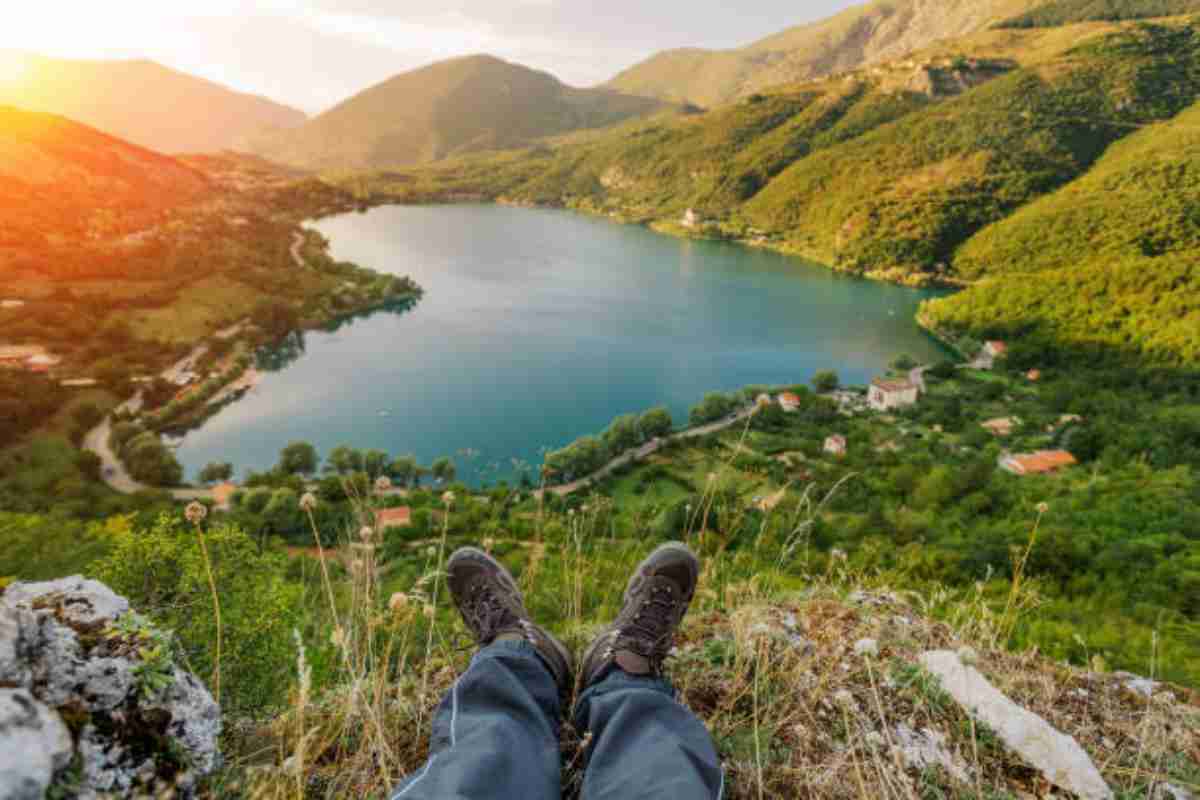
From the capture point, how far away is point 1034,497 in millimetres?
16969

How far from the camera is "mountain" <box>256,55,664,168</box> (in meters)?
164

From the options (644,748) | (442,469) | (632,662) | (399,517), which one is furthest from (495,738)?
(442,469)

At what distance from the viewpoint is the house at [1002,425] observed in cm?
2595

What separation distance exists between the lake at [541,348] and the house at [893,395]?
5.17 m

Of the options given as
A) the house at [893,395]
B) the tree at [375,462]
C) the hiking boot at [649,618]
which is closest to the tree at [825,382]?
the house at [893,395]

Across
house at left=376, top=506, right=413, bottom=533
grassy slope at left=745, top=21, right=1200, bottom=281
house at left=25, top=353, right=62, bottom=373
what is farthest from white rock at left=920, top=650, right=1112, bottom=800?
grassy slope at left=745, top=21, right=1200, bottom=281

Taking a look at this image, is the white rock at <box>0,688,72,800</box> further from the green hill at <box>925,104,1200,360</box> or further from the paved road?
the green hill at <box>925,104,1200,360</box>

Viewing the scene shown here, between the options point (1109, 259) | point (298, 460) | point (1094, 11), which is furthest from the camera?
point (1094, 11)

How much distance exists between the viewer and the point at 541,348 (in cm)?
3800

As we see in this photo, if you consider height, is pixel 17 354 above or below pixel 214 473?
above

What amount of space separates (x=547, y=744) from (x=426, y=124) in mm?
203086

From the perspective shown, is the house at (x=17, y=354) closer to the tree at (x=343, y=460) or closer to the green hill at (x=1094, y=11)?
the tree at (x=343, y=460)

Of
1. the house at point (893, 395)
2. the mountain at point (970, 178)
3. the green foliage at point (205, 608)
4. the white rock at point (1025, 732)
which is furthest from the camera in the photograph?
the mountain at point (970, 178)

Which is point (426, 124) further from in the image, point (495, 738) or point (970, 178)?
point (495, 738)
